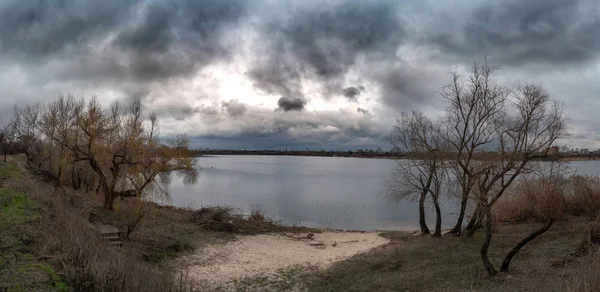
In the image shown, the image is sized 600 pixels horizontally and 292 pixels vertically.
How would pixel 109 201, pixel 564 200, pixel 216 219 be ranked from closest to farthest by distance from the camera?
pixel 564 200, pixel 109 201, pixel 216 219

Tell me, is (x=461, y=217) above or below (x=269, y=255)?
above

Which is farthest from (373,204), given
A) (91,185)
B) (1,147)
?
(1,147)

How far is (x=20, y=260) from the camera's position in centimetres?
720

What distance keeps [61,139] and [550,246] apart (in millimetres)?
30122

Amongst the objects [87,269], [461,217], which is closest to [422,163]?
[461,217]

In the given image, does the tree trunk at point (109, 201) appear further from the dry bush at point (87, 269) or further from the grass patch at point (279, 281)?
the dry bush at point (87, 269)

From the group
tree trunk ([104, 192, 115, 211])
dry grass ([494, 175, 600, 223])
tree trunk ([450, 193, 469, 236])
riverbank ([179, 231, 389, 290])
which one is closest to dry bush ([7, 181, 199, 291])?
riverbank ([179, 231, 389, 290])

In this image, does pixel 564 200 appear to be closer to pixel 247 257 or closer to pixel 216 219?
pixel 247 257

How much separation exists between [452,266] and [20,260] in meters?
13.8

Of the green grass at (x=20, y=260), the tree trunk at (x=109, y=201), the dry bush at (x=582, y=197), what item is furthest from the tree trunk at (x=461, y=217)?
the tree trunk at (x=109, y=201)

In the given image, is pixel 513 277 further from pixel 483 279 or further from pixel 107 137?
pixel 107 137

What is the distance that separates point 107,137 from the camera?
27.2m

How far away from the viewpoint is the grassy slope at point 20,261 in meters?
6.03

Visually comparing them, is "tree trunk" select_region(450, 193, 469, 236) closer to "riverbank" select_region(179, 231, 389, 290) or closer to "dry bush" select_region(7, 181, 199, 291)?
"riverbank" select_region(179, 231, 389, 290)
